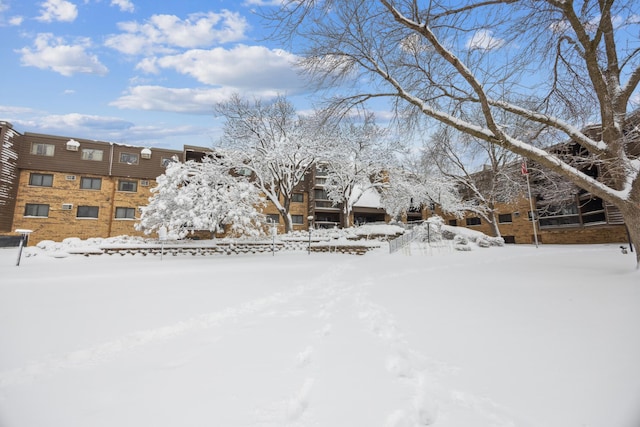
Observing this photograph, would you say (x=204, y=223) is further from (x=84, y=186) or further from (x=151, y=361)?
(x=84, y=186)

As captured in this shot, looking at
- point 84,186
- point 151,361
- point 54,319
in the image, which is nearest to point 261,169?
point 84,186

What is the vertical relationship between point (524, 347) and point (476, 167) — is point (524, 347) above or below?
below

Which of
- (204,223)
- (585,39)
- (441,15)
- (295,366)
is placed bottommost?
(295,366)

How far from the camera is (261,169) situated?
70.5 ft

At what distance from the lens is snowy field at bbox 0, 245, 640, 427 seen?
1.82 m

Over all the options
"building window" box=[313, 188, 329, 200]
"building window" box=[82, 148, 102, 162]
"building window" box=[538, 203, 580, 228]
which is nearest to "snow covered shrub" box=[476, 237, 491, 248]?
"building window" box=[538, 203, 580, 228]

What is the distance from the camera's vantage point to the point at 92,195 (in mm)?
23141

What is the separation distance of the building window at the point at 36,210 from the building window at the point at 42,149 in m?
4.19

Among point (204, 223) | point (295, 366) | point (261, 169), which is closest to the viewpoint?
point (295, 366)

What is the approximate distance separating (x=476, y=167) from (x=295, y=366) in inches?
999

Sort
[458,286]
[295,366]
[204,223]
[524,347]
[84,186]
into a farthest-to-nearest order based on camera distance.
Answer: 1. [84,186]
2. [204,223]
3. [458,286]
4. [524,347]
5. [295,366]

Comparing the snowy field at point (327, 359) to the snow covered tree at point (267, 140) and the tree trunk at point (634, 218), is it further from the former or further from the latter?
the snow covered tree at point (267, 140)

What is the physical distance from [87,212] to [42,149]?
19.9ft

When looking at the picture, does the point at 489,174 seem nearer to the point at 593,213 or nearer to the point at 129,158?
the point at 593,213
